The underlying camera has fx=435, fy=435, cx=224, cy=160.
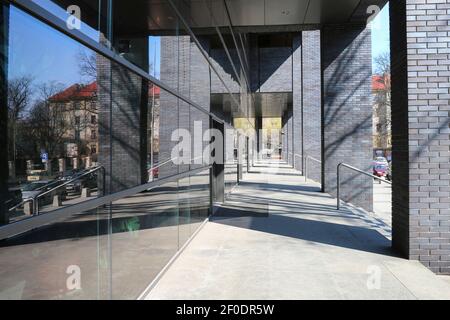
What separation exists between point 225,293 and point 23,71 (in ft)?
9.13

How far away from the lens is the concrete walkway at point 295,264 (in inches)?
160

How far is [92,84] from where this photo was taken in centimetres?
273

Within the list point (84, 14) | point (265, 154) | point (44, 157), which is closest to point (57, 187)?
point (44, 157)

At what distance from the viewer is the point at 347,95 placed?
483 inches

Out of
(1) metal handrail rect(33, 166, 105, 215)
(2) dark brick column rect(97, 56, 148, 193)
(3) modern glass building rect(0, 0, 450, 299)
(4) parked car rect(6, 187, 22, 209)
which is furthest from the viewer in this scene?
(2) dark brick column rect(97, 56, 148, 193)

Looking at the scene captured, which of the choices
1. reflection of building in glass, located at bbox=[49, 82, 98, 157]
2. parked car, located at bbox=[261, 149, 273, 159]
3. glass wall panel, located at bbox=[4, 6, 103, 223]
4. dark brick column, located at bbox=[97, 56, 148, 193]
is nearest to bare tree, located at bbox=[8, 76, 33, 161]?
glass wall panel, located at bbox=[4, 6, 103, 223]

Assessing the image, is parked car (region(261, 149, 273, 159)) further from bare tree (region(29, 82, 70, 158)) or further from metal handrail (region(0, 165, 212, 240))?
bare tree (region(29, 82, 70, 158))

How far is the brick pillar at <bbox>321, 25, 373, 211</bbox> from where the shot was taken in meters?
12.1

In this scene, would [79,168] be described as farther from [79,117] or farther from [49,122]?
[49,122]

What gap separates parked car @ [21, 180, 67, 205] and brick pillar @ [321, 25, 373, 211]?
34.9 ft

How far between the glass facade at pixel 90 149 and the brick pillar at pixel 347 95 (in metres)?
7.73

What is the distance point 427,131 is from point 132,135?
3598 mm

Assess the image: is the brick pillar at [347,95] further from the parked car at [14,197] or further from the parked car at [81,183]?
the parked car at [14,197]
